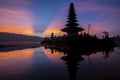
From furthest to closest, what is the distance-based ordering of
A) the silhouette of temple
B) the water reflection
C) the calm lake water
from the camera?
the silhouette of temple, the water reflection, the calm lake water

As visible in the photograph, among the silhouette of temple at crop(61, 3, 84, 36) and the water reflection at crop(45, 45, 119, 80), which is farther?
the silhouette of temple at crop(61, 3, 84, 36)

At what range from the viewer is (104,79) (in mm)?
10008

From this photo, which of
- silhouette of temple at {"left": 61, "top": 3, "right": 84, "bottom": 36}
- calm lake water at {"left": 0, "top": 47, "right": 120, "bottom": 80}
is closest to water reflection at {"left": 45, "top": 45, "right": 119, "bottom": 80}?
calm lake water at {"left": 0, "top": 47, "right": 120, "bottom": 80}

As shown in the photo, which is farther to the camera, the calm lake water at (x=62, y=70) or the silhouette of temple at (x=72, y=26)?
the silhouette of temple at (x=72, y=26)

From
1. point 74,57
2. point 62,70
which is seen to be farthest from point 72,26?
point 62,70

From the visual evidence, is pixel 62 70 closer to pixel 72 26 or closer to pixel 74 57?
pixel 74 57

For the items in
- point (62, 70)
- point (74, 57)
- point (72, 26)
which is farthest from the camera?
point (72, 26)

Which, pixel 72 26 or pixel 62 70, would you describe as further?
pixel 72 26

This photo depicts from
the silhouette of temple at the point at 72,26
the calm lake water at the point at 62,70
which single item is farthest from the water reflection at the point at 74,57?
the silhouette of temple at the point at 72,26

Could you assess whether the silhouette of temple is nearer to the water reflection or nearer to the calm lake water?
the water reflection

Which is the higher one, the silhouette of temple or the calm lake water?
the silhouette of temple

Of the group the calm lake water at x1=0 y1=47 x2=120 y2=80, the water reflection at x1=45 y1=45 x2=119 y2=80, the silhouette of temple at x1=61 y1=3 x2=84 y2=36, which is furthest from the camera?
the silhouette of temple at x1=61 y1=3 x2=84 y2=36

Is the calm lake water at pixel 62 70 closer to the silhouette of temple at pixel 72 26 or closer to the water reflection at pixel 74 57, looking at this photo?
the water reflection at pixel 74 57

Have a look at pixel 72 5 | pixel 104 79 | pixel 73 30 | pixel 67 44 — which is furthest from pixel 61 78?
pixel 72 5
